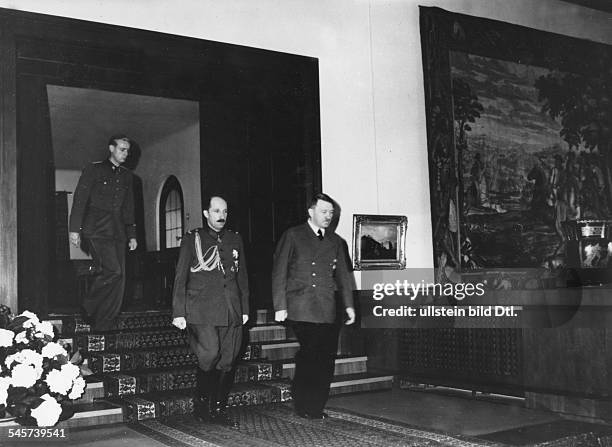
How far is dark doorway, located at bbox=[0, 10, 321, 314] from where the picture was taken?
6.34 meters

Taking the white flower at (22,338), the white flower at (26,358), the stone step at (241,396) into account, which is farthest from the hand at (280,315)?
the white flower at (22,338)

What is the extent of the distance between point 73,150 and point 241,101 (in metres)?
6.27

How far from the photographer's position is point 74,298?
12164mm

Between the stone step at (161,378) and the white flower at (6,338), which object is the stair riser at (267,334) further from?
the white flower at (6,338)

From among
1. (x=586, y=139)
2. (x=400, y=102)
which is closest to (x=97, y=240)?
(x=400, y=102)

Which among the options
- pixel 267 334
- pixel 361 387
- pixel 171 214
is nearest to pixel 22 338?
pixel 267 334

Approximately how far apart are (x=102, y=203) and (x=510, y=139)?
206 inches

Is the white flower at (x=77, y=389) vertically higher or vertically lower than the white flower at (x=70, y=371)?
lower

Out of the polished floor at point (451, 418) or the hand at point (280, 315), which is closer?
the polished floor at point (451, 418)

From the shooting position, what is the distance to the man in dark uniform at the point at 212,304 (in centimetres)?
518

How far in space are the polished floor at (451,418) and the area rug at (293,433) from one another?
6.7 inches

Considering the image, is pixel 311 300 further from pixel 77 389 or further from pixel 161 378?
pixel 77 389

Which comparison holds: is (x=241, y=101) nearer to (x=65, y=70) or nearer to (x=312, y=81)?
(x=312, y=81)

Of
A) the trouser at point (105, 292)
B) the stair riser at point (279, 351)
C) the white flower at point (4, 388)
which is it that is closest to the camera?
the white flower at point (4, 388)
